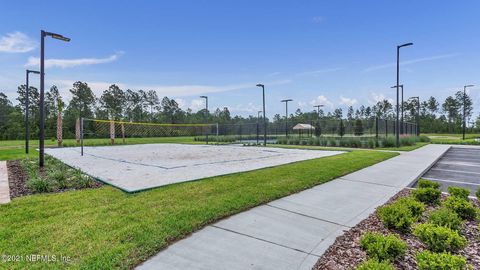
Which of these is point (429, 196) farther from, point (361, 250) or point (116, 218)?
point (116, 218)

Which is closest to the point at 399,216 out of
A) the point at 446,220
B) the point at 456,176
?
the point at 446,220

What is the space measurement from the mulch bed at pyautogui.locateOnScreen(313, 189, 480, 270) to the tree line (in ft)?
105

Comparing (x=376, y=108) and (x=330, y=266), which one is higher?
(x=376, y=108)

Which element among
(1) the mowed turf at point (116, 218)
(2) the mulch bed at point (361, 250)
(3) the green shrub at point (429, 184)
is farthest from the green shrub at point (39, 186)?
(3) the green shrub at point (429, 184)

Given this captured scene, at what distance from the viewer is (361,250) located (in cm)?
276

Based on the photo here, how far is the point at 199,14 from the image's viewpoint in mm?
14016

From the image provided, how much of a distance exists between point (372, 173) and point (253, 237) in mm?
→ 5363

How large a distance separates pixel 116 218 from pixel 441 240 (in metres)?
3.68

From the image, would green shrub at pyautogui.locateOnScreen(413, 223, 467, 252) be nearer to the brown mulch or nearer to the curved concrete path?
the curved concrete path

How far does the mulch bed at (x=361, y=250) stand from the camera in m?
2.49

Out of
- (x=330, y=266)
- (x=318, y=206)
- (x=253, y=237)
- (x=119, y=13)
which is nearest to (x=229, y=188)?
(x=318, y=206)

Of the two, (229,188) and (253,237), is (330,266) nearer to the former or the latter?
(253,237)

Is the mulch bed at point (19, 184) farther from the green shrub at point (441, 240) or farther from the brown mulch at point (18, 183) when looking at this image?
the green shrub at point (441, 240)

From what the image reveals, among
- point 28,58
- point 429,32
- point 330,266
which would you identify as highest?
point 429,32
